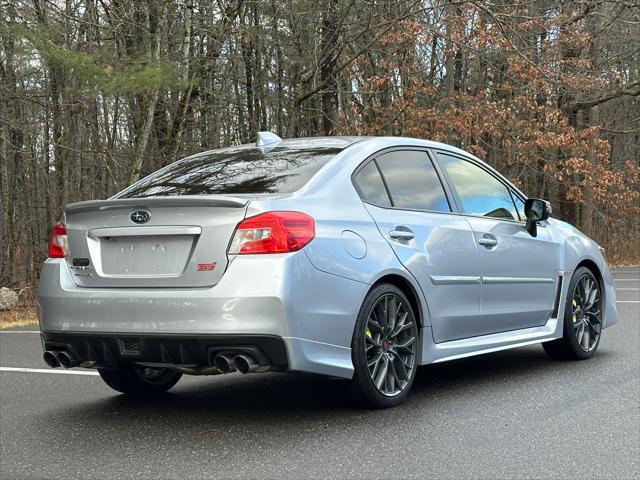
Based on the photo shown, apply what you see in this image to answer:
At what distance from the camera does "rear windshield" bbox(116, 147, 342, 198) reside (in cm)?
488

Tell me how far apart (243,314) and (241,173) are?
1146mm

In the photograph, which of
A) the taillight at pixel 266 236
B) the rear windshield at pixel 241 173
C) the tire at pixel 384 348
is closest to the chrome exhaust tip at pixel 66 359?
the rear windshield at pixel 241 173

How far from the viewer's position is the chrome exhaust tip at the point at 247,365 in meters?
4.33

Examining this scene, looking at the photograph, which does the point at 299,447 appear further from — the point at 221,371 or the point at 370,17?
the point at 370,17

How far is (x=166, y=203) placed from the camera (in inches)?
180

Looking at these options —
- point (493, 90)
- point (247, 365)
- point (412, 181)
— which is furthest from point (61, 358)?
point (493, 90)

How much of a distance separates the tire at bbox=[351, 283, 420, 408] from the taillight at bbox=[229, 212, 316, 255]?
2.14 feet

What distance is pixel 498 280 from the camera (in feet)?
19.6

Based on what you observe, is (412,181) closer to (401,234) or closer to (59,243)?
(401,234)

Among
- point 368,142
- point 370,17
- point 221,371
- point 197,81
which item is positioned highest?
point 370,17

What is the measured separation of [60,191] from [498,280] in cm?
1382

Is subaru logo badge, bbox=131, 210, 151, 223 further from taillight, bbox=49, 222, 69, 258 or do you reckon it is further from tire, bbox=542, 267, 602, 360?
tire, bbox=542, 267, 602, 360

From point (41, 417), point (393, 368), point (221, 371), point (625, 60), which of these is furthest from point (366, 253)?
point (625, 60)

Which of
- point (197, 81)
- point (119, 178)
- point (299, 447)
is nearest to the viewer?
point (299, 447)
